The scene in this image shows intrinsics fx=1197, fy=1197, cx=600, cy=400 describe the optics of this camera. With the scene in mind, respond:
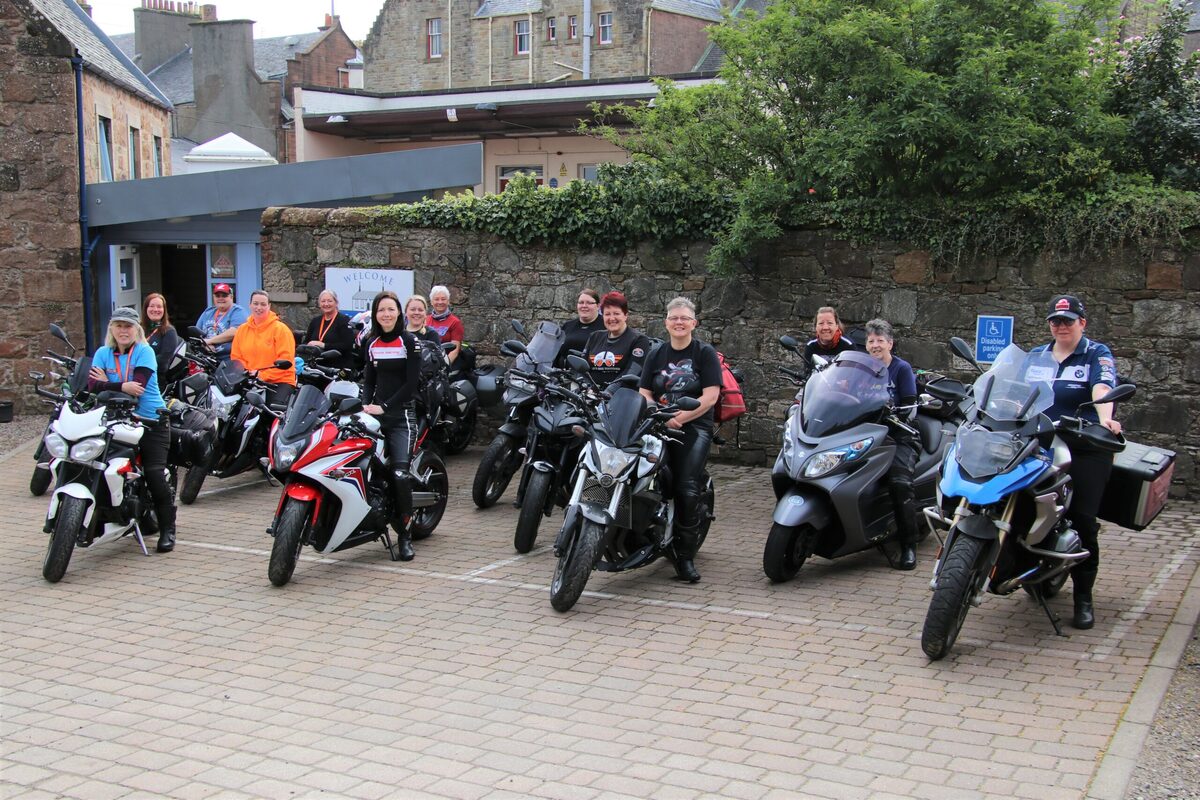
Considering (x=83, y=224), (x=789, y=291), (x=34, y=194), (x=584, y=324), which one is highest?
(x=34, y=194)

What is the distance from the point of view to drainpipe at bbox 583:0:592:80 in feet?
136

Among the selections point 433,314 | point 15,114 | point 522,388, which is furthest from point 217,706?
point 15,114

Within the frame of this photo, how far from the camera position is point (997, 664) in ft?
19.6

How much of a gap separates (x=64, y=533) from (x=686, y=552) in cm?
387

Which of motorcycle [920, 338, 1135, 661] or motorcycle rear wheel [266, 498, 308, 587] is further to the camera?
motorcycle rear wheel [266, 498, 308, 587]

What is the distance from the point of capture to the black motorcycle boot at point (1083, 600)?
6.55 m

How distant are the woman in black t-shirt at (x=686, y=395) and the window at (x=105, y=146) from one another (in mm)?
13339

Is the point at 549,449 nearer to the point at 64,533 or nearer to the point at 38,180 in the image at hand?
the point at 64,533

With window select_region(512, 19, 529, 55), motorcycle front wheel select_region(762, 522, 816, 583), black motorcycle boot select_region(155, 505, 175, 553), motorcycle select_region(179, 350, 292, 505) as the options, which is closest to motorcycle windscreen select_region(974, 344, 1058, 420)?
motorcycle front wheel select_region(762, 522, 816, 583)

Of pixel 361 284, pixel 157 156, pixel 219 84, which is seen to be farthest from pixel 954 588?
pixel 219 84

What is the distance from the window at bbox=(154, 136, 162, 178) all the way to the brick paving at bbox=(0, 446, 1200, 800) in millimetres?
17034

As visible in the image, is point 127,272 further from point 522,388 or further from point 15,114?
point 522,388

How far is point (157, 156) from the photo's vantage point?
79.5 feet

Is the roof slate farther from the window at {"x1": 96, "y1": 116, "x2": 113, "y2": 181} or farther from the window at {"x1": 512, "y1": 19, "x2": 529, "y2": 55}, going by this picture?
the window at {"x1": 512, "y1": 19, "x2": 529, "y2": 55}
